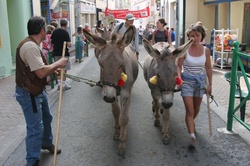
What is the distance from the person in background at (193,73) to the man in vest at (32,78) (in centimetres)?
192

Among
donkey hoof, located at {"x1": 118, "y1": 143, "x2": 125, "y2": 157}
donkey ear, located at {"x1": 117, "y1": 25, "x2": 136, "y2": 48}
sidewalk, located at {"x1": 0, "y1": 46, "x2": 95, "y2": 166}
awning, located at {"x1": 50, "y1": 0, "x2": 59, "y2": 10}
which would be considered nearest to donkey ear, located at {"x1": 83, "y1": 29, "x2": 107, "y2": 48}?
donkey ear, located at {"x1": 117, "y1": 25, "x2": 136, "y2": 48}

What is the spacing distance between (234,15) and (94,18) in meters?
22.3

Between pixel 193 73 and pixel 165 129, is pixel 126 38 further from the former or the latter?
pixel 165 129

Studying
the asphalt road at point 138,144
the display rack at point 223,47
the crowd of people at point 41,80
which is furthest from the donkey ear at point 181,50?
the display rack at point 223,47

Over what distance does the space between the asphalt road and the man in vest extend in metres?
0.56

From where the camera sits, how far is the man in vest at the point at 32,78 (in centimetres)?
337

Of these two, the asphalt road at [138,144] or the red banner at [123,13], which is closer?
the asphalt road at [138,144]

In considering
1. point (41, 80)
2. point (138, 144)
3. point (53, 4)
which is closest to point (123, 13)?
point (53, 4)

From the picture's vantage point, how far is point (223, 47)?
36.7 ft

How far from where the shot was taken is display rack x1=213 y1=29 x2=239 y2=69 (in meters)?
11.1

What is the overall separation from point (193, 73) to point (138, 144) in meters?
1.46

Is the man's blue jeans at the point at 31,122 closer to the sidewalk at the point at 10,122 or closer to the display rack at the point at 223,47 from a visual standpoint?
the sidewalk at the point at 10,122

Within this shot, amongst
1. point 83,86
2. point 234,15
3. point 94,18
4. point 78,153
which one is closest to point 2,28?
point 83,86

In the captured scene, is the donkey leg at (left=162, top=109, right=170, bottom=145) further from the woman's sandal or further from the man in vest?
the man in vest
